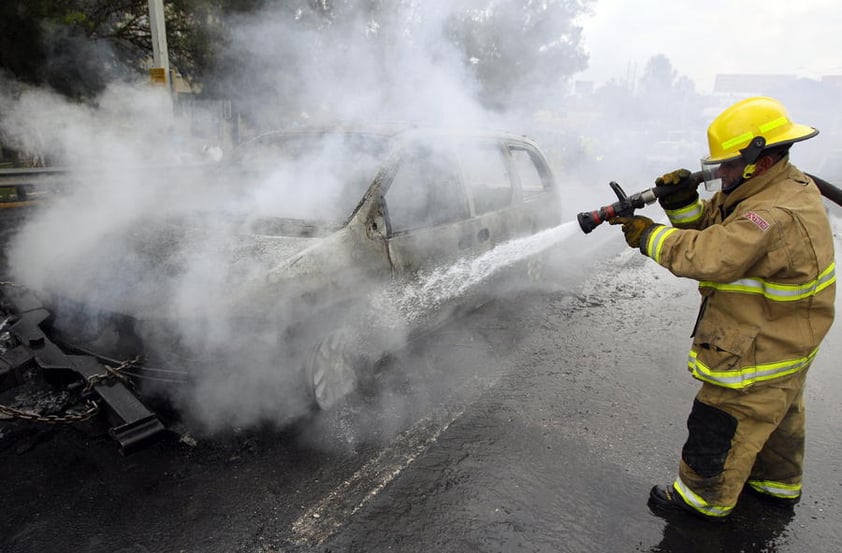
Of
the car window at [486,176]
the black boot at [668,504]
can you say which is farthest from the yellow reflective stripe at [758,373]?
the car window at [486,176]

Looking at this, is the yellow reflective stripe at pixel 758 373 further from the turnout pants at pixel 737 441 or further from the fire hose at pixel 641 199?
the fire hose at pixel 641 199

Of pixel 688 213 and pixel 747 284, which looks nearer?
pixel 747 284

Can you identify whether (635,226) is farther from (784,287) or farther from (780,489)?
(780,489)

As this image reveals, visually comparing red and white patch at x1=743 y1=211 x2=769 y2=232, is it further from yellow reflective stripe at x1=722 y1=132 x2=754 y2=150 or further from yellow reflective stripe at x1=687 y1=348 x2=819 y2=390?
yellow reflective stripe at x1=687 y1=348 x2=819 y2=390

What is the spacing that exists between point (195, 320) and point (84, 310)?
0.75 m

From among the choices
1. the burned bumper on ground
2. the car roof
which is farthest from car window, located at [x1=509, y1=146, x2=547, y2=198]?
the burned bumper on ground

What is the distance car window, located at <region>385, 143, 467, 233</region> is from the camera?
370 cm

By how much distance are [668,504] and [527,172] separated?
3.65 metres

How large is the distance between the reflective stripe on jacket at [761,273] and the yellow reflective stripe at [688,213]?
18cm

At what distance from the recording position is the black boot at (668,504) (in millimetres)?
2525

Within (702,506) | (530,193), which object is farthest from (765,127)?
(530,193)

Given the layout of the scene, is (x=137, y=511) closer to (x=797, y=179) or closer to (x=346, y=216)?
(x=346, y=216)

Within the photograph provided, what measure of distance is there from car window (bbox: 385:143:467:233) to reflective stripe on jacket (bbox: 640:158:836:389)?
1.77 metres

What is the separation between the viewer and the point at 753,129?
2176mm
